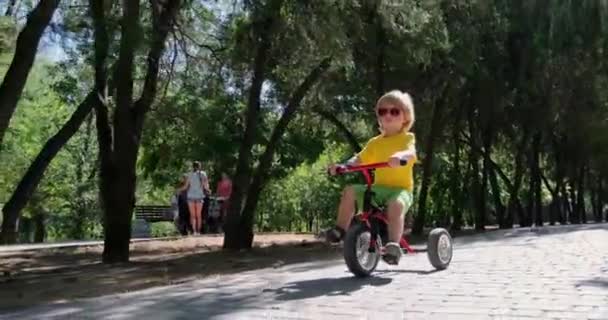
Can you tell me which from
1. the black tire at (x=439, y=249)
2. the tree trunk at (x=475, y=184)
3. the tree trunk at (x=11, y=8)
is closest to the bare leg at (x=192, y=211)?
the tree trunk at (x=11, y=8)

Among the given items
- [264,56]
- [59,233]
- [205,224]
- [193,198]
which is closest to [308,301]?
[264,56]

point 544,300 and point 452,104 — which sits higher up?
point 452,104

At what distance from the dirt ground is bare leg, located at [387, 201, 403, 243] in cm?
268

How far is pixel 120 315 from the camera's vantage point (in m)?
5.43

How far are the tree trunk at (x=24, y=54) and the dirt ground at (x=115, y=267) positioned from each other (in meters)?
2.32

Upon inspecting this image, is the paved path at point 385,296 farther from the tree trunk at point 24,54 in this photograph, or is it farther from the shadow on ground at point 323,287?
the tree trunk at point 24,54

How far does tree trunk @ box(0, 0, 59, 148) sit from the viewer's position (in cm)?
988

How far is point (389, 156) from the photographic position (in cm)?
732

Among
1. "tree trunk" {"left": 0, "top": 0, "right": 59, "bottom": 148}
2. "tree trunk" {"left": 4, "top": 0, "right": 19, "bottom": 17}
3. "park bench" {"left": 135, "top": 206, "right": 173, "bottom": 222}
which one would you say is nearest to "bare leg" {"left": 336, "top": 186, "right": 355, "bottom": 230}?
"tree trunk" {"left": 0, "top": 0, "right": 59, "bottom": 148}

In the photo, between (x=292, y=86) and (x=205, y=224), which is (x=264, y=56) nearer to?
Result: (x=292, y=86)

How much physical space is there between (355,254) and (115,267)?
5.48m

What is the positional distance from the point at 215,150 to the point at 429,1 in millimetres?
11972

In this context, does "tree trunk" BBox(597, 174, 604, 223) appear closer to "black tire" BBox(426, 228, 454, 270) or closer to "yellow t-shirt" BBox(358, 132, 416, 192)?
"black tire" BBox(426, 228, 454, 270)

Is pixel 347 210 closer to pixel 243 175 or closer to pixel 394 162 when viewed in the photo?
pixel 394 162
